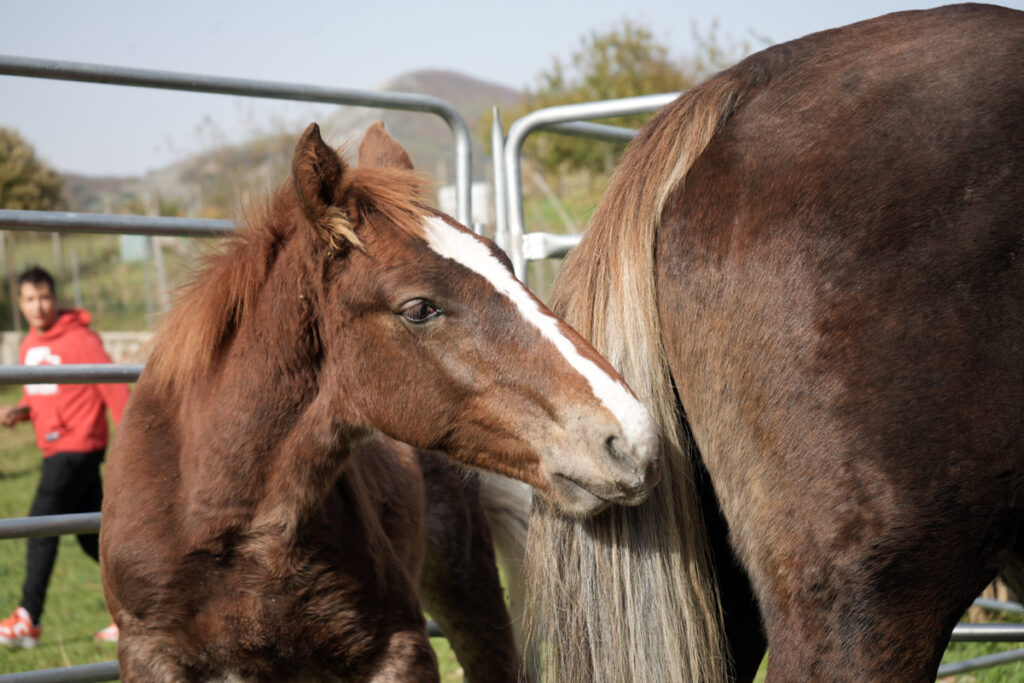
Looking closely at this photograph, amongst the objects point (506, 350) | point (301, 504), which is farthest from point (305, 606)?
point (506, 350)

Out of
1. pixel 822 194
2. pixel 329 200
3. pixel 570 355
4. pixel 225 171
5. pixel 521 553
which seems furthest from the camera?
pixel 225 171

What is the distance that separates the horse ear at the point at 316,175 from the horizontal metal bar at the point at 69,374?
130 cm

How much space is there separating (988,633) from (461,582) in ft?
6.48

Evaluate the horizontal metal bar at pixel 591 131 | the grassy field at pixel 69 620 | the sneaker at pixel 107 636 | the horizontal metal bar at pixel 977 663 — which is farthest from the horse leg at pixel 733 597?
the sneaker at pixel 107 636

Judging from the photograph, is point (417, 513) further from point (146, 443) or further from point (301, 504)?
point (146, 443)

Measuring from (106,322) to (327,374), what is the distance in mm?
20220

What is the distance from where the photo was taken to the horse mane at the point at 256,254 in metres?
2.09

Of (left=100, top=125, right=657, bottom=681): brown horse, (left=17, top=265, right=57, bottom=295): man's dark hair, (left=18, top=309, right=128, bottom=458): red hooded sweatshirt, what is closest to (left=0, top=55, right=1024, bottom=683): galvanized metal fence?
(left=100, top=125, right=657, bottom=681): brown horse

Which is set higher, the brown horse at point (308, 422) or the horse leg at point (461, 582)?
the brown horse at point (308, 422)

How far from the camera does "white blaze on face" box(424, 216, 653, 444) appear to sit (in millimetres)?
1666

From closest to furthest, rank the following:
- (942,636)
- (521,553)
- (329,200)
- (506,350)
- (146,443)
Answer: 1. (942,636)
2. (506,350)
3. (329,200)
4. (146,443)
5. (521,553)

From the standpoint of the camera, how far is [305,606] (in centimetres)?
213

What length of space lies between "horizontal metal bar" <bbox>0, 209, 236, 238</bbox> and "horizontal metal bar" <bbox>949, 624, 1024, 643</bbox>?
9.62 feet

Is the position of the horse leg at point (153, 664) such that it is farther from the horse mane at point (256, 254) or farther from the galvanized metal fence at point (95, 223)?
the galvanized metal fence at point (95, 223)
